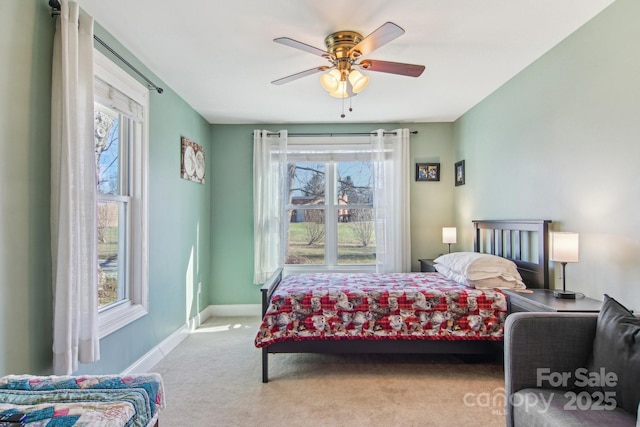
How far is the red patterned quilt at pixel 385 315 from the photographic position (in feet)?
8.60

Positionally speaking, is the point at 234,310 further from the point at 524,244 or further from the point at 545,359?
the point at 545,359

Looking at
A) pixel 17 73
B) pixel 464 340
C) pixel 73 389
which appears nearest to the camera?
pixel 73 389

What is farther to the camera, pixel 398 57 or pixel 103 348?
pixel 398 57

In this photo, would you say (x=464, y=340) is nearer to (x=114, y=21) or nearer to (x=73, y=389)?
(x=73, y=389)

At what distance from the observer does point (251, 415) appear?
218 cm

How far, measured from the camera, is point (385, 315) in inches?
105

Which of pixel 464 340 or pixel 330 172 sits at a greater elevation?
pixel 330 172

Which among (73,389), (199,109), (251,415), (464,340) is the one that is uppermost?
(199,109)

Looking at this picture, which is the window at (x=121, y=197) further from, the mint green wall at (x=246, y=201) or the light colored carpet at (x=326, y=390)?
the mint green wall at (x=246, y=201)

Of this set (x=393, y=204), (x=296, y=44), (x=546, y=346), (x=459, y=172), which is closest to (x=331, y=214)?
(x=393, y=204)

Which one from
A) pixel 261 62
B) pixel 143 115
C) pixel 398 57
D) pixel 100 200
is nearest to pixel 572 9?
pixel 398 57

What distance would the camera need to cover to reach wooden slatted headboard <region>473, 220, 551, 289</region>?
266 centimetres

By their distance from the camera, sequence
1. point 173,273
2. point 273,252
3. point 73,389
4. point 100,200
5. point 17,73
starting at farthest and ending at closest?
point 273,252
point 173,273
point 100,200
point 17,73
point 73,389

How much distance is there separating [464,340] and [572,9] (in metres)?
2.36
